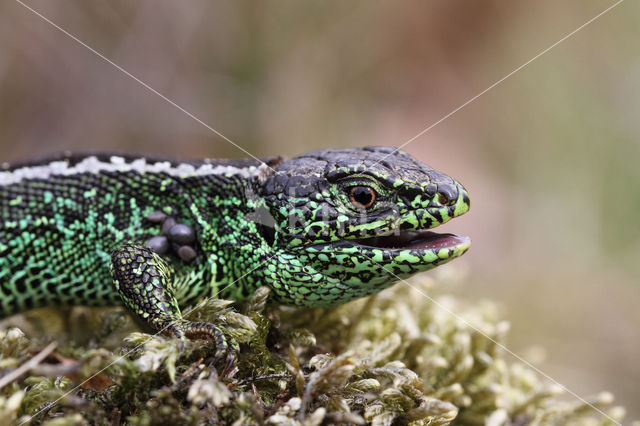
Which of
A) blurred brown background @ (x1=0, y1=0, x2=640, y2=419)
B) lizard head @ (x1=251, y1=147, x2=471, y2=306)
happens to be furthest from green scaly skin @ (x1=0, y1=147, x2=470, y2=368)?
blurred brown background @ (x1=0, y1=0, x2=640, y2=419)

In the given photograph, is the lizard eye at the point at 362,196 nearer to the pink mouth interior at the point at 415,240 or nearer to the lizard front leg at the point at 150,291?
the pink mouth interior at the point at 415,240

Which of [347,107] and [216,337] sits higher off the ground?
[347,107]

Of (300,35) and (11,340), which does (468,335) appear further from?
(300,35)

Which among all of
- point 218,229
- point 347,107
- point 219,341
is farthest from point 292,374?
point 347,107

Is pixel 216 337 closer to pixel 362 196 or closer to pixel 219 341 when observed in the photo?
pixel 219 341

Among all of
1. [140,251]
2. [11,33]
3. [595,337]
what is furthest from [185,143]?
[595,337]

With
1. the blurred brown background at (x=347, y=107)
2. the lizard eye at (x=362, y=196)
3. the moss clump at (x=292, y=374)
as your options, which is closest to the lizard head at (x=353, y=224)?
the lizard eye at (x=362, y=196)
